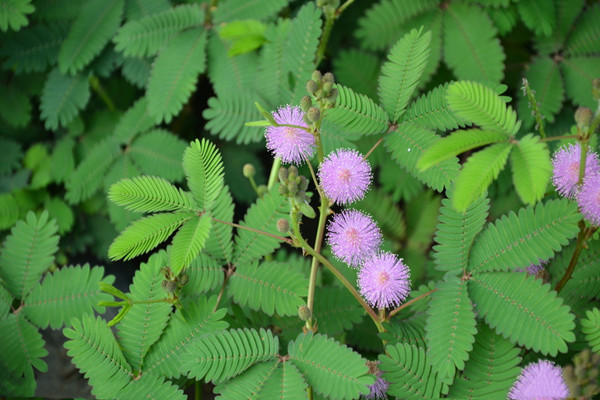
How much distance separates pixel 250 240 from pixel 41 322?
47 centimetres

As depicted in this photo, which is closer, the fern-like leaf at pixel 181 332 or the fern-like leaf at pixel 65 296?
the fern-like leaf at pixel 181 332

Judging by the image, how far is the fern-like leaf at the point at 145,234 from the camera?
0.96m

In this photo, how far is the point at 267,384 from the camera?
0.94m

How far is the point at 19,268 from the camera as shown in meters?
1.22

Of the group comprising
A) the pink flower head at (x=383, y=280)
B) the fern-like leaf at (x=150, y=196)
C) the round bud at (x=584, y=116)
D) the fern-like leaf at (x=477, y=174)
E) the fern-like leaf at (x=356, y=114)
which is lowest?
the pink flower head at (x=383, y=280)

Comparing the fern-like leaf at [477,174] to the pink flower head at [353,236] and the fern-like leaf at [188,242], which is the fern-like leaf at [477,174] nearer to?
Answer: the pink flower head at [353,236]

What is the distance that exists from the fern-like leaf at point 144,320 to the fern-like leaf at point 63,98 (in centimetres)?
84

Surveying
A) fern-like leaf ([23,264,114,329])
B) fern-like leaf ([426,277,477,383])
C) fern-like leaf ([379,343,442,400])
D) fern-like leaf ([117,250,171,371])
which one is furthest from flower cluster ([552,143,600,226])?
fern-like leaf ([23,264,114,329])

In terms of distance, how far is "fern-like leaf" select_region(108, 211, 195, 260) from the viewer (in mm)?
958

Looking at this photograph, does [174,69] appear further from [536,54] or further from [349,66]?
[536,54]

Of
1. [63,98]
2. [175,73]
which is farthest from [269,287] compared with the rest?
[63,98]

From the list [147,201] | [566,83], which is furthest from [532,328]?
[566,83]

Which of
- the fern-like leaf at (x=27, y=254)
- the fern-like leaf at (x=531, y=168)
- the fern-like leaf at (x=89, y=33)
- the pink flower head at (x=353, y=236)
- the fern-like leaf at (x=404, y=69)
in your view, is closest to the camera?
the fern-like leaf at (x=531, y=168)

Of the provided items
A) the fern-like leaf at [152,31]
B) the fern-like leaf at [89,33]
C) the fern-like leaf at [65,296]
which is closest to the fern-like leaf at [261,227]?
the fern-like leaf at [65,296]
